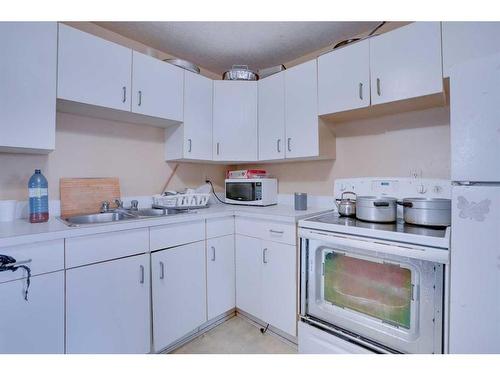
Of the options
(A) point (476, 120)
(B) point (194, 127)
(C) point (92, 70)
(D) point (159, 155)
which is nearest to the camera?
(A) point (476, 120)

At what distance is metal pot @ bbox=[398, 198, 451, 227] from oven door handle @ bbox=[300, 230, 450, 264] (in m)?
0.26

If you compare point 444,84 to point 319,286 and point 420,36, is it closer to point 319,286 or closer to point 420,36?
point 420,36

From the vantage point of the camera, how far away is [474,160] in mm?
938

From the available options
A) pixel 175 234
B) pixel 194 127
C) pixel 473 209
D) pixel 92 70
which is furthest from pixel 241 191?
pixel 473 209

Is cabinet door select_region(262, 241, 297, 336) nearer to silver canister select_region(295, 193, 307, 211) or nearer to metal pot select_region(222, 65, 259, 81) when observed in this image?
silver canister select_region(295, 193, 307, 211)

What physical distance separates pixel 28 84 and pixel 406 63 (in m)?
2.22

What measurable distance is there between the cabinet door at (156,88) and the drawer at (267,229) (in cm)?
105

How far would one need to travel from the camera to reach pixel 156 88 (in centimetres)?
185

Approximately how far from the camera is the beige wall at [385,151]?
5.40 ft

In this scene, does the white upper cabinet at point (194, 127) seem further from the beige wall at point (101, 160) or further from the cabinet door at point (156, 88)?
the beige wall at point (101, 160)

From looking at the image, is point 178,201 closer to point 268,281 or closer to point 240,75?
point 268,281

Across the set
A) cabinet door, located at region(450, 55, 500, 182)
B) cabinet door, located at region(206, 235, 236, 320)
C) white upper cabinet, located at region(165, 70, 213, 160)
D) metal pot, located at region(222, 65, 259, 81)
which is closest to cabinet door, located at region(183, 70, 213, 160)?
white upper cabinet, located at region(165, 70, 213, 160)

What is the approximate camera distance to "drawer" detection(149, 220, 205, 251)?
152cm
